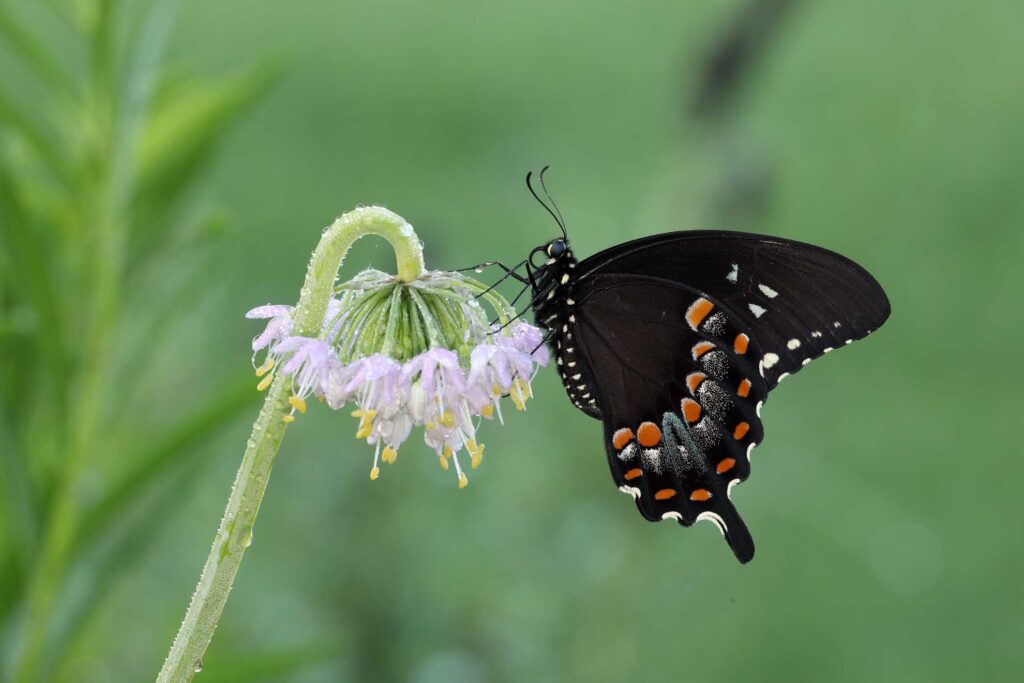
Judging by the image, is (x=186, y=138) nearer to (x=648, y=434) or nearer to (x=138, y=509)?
(x=138, y=509)

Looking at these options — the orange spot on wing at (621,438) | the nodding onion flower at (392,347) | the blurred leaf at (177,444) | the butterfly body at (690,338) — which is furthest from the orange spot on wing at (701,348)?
the blurred leaf at (177,444)

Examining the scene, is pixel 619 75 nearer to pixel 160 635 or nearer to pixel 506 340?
pixel 160 635

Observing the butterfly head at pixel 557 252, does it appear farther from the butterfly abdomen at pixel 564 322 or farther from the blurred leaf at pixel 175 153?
the blurred leaf at pixel 175 153

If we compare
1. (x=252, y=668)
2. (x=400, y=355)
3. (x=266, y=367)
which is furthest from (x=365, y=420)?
(x=252, y=668)

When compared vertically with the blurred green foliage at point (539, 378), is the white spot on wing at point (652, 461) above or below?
below

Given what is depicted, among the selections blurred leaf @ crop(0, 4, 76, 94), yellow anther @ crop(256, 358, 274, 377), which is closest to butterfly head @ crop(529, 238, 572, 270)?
yellow anther @ crop(256, 358, 274, 377)

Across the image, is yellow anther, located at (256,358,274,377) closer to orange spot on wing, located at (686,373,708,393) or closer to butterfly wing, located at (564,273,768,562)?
butterfly wing, located at (564,273,768,562)
